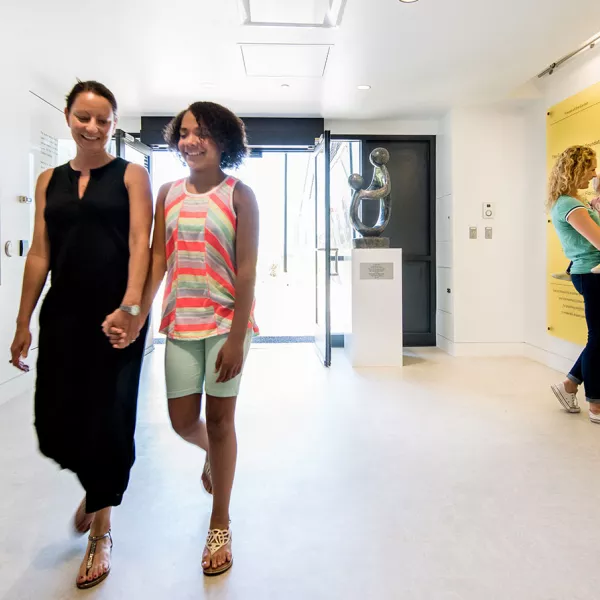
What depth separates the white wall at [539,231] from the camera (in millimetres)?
4141

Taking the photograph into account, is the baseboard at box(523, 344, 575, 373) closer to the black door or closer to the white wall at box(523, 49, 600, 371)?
the white wall at box(523, 49, 600, 371)

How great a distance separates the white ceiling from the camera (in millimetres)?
2936

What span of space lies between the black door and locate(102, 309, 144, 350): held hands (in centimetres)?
439

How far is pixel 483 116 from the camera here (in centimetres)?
497

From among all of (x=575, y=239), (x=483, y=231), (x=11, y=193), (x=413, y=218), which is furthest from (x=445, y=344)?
(x=11, y=193)

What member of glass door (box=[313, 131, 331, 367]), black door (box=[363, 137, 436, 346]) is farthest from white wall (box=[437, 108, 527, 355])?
glass door (box=[313, 131, 331, 367])

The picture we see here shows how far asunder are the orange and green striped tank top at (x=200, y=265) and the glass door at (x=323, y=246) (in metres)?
2.99

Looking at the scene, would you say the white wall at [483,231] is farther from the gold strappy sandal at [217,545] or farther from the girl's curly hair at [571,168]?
the gold strappy sandal at [217,545]

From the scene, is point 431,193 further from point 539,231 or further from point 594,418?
point 594,418

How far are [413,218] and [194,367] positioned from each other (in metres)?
4.48

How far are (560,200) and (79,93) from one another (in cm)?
260

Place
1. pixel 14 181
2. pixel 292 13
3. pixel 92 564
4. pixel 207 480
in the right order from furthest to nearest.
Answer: pixel 14 181 → pixel 292 13 → pixel 207 480 → pixel 92 564

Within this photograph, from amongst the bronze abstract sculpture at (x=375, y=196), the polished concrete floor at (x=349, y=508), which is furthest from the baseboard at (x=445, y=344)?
the polished concrete floor at (x=349, y=508)

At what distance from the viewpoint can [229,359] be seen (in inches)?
55.2
